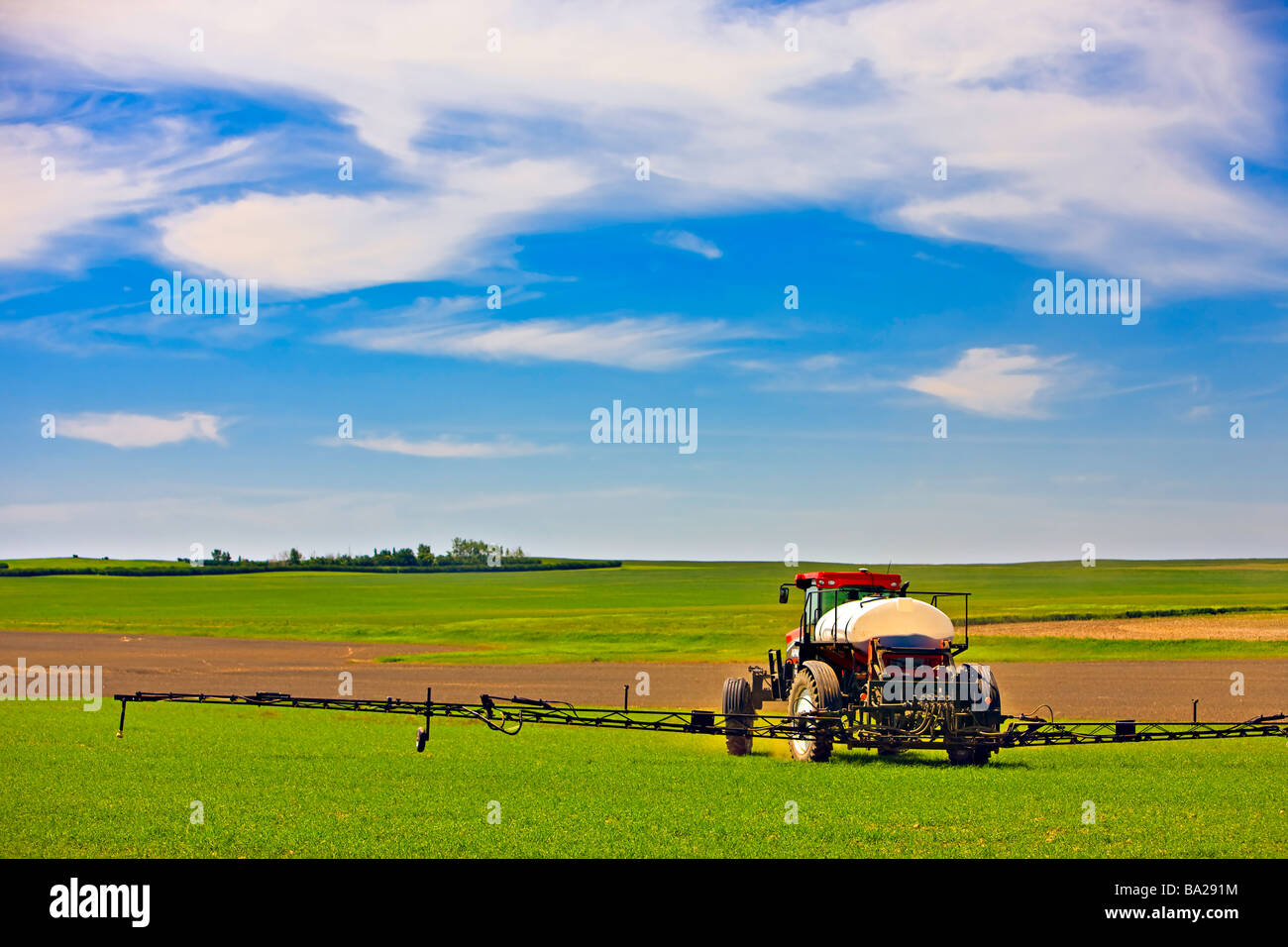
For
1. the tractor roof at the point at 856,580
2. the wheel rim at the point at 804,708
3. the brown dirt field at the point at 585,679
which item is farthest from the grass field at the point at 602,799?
the brown dirt field at the point at 585,679

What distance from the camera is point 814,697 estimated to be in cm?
2230

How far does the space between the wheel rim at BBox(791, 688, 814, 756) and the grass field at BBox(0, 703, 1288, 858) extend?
93 centimetres

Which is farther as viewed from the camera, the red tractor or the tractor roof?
the tractor roof

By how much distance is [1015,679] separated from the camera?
5094 centimetres

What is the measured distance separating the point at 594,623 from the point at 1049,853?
238 feet

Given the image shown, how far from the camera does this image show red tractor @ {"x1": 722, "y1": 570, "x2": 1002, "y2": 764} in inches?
816

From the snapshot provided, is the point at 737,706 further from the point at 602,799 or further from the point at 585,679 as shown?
the point at 585,679

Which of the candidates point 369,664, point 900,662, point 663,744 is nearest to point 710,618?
point 369,664

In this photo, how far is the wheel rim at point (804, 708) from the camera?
22.9 meters

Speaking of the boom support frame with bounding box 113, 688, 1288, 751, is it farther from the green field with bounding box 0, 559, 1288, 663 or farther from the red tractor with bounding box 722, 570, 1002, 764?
the green field with bounding box 0, 559, 1288, 663

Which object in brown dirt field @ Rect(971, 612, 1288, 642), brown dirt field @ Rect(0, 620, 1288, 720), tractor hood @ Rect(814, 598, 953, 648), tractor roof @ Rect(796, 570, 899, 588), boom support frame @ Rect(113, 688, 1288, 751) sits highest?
tractor roof @ Rect(796, 570, 899, 588)

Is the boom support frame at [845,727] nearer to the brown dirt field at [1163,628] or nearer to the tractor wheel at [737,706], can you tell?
the tractor wheel at [737,706]

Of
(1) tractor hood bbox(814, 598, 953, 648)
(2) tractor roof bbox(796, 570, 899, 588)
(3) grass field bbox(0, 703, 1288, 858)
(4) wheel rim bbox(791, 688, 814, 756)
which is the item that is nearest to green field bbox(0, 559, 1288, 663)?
(3) grass field bbox(0, 703, 1288, 858)

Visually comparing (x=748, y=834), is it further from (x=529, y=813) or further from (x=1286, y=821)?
(x=1286, y=821)
